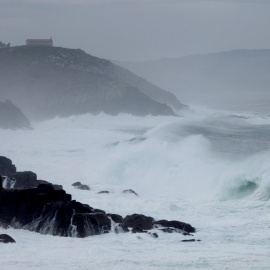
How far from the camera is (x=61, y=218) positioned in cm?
1892

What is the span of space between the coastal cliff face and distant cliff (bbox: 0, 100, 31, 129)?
1039 cm

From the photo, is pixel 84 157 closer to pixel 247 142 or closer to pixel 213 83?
pixel 247 142

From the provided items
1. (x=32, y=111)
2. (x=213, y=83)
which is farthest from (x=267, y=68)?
(x=32, y=111)

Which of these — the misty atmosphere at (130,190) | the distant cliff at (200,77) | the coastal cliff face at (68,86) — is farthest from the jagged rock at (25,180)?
the distant cliff at (200,77)

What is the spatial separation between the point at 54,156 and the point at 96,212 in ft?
64.4

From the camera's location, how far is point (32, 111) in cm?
7262

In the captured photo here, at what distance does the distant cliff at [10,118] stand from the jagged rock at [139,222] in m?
37.8

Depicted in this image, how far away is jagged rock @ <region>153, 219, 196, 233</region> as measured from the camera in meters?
19.5

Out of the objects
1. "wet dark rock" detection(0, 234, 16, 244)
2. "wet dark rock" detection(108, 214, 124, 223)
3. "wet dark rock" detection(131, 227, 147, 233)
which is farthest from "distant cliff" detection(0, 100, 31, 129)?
"wet dark rock" detection(0, 234, 16, 244)

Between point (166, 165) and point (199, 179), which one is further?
point (166, 165)

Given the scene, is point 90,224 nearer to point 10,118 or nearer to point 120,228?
point 120,228

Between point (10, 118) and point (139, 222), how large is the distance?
130ft

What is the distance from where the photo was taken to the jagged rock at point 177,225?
19491 mm

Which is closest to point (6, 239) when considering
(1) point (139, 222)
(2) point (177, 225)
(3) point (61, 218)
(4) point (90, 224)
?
(3) point (61, 218)
